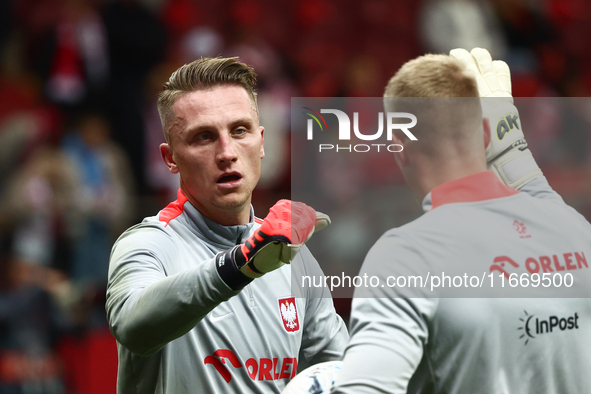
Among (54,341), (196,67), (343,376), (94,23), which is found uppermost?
(94,23)

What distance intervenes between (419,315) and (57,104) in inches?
285

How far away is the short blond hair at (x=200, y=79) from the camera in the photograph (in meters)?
3.06

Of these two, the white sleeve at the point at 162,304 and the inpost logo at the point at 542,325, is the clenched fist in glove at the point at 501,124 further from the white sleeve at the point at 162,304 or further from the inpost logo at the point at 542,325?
the white sleeve at the point at 162,304

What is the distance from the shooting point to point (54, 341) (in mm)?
6723

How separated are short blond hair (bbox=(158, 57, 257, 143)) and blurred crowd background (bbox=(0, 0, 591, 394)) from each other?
958 mm

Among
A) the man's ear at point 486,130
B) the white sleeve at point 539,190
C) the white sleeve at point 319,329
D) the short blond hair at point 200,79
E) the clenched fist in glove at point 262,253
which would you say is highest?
the short blond hair at point 200,79

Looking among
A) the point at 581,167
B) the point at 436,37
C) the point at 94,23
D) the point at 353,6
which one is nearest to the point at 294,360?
the point at 581,167

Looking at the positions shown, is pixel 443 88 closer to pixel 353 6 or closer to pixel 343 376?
pixel 343 376

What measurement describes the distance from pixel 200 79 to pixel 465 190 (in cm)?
136

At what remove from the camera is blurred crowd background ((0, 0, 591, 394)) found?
676 cm

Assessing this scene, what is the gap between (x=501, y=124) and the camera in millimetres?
2598

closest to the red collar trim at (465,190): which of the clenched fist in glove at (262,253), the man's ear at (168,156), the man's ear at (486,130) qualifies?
the man's ear at (486,130)

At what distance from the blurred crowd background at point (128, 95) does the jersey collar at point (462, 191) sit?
1.66 metres

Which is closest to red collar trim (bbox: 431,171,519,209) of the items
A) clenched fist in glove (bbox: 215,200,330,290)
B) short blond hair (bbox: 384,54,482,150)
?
short blond hair (bbox: 384,54,482,150)
